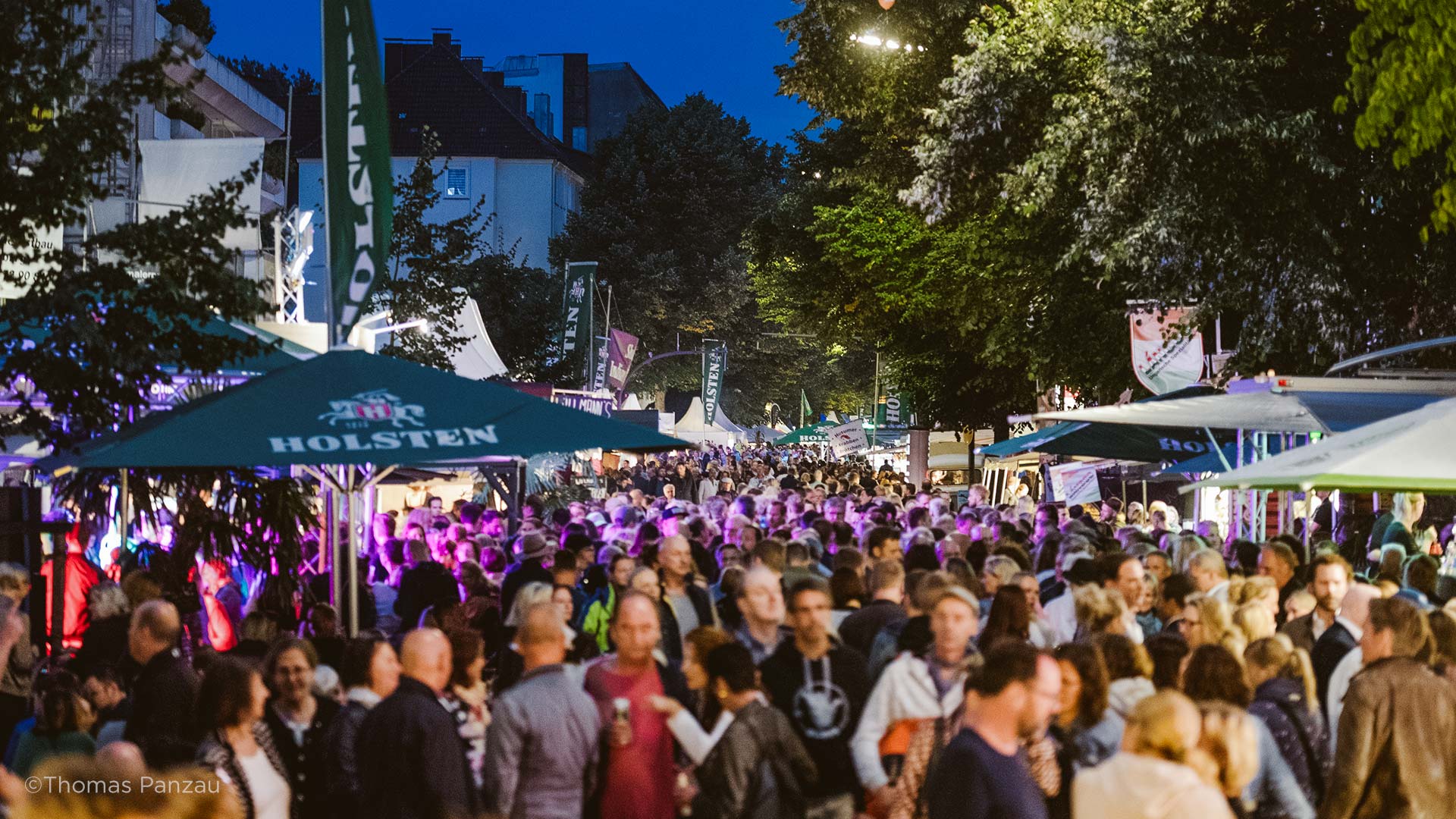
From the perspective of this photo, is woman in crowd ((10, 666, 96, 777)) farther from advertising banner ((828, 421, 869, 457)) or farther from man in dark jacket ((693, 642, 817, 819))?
advertising banner ((828, 421, 869, 457))

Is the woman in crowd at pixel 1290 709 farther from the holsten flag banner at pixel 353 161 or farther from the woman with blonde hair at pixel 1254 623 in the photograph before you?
the holsten flag banner at pixel 353 161

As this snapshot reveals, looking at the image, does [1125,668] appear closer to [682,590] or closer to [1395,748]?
[1395,748]

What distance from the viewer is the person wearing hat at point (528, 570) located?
1148 centimetres

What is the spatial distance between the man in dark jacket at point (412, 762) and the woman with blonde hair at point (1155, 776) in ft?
7.76

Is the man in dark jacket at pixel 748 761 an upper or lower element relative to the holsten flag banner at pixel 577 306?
lower

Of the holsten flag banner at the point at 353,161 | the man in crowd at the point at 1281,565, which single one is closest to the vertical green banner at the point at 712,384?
the man in crowd at the point at 1281,565

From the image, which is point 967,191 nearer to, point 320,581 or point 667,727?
point 320,581

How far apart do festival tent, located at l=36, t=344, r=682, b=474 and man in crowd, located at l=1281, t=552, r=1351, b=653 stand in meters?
3.72

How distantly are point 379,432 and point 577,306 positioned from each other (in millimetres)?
29630

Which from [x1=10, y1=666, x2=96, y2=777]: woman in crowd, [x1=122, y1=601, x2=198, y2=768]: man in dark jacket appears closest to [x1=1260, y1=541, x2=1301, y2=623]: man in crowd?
[x1=122, y1=601, x2=198, y2=768]: man in dark jacket

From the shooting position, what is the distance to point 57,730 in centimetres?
636

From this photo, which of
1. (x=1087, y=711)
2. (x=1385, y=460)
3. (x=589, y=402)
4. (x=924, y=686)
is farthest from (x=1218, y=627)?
(x=589, y=402)

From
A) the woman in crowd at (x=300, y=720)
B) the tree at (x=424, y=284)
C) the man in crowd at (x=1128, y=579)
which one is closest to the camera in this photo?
the woman in crowd at (x=300, y=720)

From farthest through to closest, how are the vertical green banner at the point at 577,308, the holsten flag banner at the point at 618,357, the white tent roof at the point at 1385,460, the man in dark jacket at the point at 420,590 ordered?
the holsten flag banner at the point at 618,357, the vertical green banner at the point at 577,308, the man in dark jacket at the point at 420,590, the white tent roof at the point at 1385,460
